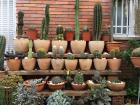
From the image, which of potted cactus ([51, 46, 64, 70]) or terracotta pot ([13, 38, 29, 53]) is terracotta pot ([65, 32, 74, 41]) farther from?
terracotta pot ([13, 38, 29, 53])

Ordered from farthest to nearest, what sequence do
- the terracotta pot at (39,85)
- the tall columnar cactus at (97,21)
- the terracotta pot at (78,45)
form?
the tall columnar cactus at (97,21) → the terracotta pot at (78,45) → the terracotta pot at (39,85)

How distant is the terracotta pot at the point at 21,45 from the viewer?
9.94 meters

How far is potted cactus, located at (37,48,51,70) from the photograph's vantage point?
970 centimetres

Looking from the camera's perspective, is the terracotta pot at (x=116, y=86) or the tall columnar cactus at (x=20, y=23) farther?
the tall columnar cactus at (x=20, y=23)

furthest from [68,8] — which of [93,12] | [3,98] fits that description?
[3,98]

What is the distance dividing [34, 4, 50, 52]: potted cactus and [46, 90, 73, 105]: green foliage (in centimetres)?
141

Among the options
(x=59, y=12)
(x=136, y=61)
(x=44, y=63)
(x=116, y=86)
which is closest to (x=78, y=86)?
(x=116, y=86)

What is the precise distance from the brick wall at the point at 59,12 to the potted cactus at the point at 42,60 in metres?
0.85

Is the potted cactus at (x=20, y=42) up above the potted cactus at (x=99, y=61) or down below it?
above

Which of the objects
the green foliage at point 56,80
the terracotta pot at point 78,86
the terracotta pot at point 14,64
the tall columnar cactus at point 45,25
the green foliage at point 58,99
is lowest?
the green foliage at point 58,99

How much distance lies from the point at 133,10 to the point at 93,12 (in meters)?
1.10

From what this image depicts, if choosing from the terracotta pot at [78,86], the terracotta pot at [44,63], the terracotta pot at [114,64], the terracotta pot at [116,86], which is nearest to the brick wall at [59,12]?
the terracotta pot at [44,63]

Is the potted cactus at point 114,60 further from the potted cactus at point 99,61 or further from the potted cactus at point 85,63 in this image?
the potted cactus at point 85,63

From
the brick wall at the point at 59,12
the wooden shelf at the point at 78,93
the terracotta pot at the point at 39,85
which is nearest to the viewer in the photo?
the terracotta pot at the point at 39,85
